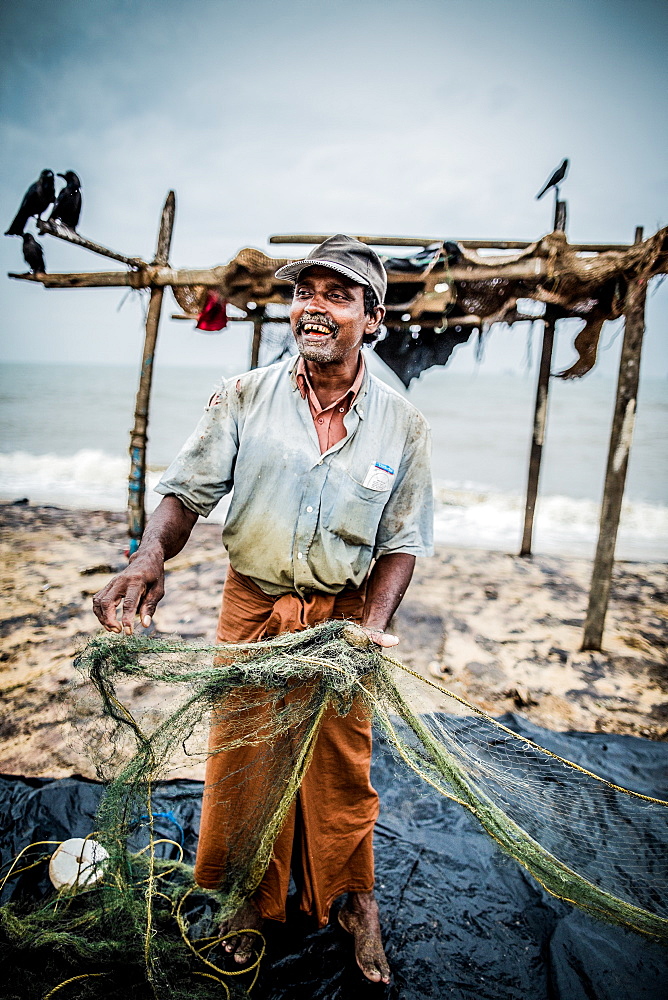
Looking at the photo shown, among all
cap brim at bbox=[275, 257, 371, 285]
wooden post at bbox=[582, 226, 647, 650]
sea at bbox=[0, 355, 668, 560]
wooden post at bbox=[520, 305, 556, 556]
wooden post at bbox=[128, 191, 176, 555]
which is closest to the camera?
cap brim at bbox=[275, 257, 371, 285]

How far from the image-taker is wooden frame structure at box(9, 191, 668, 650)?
4297 mm

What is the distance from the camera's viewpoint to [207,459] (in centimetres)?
200

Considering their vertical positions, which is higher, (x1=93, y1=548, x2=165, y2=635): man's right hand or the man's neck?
the man's neck

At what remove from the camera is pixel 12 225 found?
4.82m

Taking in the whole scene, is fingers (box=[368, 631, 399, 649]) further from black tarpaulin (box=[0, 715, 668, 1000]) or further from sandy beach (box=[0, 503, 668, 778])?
black tarpaulin (box=[0, 715, 668, 1000])

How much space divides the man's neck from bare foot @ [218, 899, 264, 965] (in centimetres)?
204

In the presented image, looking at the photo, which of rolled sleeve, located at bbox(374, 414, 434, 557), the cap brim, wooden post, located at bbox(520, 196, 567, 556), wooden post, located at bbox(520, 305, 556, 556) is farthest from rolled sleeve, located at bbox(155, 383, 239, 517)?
wooden post, located at bbox(520, 305, 556, 556)

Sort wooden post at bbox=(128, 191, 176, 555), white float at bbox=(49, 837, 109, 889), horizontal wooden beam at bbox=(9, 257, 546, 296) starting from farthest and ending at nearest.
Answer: wooden post at bbox=(128, 191, 176, 555) → horizontal wooden beam at bbox=(9, 257, 546, 296) → white float at bbox=(49, 837, 109, 889)

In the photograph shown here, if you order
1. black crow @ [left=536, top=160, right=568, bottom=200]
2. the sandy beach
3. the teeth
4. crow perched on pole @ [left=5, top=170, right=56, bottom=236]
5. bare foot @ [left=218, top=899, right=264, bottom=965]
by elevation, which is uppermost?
black crow @ [left=536, top=160, right=568, bottom=200]

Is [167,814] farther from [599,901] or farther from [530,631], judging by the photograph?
[530,631]

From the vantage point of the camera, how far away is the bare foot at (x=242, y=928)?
80.3 inches

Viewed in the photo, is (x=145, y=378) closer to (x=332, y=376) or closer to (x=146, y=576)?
(x=332, y=376)

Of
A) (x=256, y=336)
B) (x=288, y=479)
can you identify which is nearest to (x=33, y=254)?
(x=256, y=336)

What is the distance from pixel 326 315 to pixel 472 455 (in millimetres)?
21273
